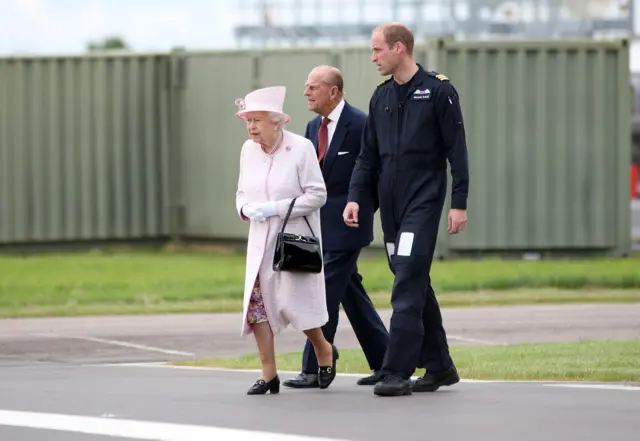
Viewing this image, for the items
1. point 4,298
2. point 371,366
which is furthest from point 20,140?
point 371,366

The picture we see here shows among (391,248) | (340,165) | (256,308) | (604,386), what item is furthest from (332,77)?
(604,386)

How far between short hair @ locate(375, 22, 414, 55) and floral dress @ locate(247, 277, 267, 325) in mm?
1567

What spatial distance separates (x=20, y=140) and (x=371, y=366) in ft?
47.1

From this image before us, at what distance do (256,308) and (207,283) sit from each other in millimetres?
9176

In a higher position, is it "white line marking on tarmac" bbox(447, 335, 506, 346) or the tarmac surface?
the tarmac surface

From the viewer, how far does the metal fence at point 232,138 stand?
913 inches

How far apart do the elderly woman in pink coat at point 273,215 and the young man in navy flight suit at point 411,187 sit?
303 millimetres

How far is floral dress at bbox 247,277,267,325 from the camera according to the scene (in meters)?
10.0

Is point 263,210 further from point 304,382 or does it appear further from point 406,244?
point 304,382

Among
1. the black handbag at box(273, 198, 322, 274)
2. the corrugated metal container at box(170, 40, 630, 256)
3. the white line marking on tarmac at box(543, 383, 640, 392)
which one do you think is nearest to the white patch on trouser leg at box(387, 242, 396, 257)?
the black handbag at box(273, 198, 322, 274)

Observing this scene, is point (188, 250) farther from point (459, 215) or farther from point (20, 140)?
point (459, 215)

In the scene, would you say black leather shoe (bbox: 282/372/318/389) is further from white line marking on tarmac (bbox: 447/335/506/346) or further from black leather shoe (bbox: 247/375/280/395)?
white line marking on tarmac (bbox: 447/335/506/346)

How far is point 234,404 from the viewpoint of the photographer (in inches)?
372

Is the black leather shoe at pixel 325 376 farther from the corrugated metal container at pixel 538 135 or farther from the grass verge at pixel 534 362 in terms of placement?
the corrugated metal container at pixel 538 135
